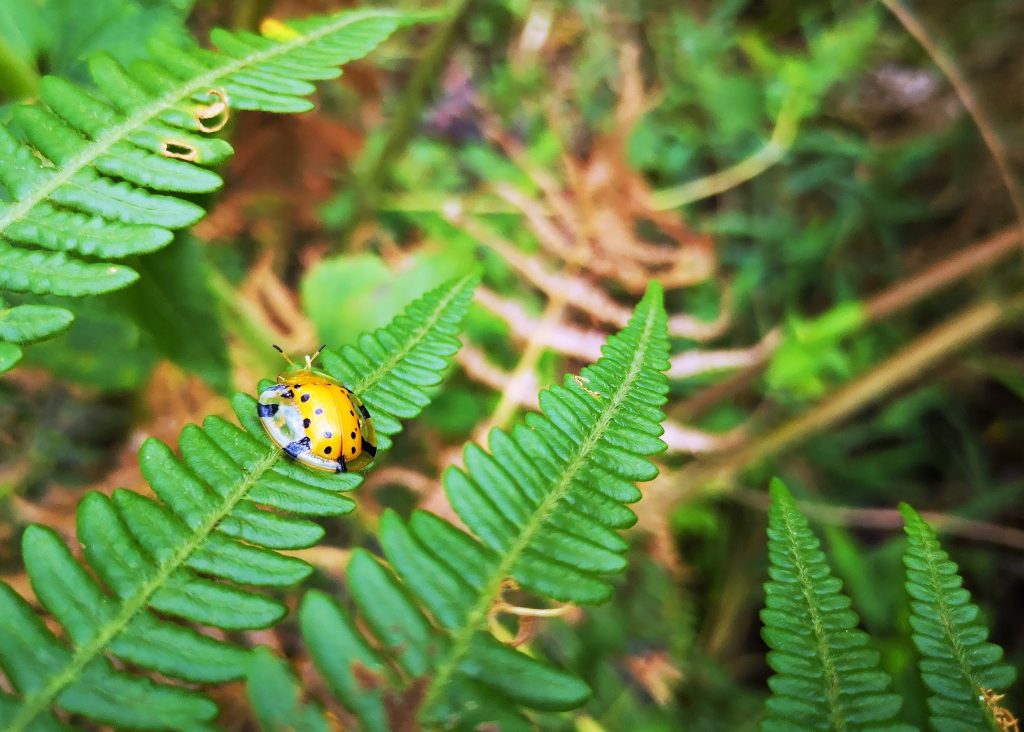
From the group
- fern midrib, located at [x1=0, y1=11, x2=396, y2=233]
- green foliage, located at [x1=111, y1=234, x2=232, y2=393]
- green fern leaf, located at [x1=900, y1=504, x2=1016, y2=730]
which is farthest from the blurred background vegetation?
green fern leaf, located at [x1=900, y1=504, x2=1016, y2=730]

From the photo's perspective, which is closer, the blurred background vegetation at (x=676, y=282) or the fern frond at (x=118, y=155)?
the fern frond at (x=118, y=155)

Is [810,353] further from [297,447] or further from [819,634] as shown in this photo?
[297,447]

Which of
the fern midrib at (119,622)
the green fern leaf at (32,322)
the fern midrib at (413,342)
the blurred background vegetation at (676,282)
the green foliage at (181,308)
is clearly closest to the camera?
the fern midrib at (119,622)

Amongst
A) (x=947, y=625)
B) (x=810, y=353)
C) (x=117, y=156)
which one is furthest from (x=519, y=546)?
(x=810, y=353)

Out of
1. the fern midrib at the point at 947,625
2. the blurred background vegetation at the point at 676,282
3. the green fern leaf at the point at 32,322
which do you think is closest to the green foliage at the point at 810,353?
the blurred background vegetation at the point at 676,282

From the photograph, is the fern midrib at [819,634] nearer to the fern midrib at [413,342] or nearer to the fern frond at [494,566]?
the fern frond at [494,566]

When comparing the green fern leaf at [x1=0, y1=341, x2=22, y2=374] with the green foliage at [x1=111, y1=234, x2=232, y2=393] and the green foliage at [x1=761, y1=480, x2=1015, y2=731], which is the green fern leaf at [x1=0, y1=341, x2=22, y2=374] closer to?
the green foliage at [x1=111, y1=234, x2=232, y2=393]

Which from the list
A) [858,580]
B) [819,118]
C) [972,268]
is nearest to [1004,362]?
[972,268]
